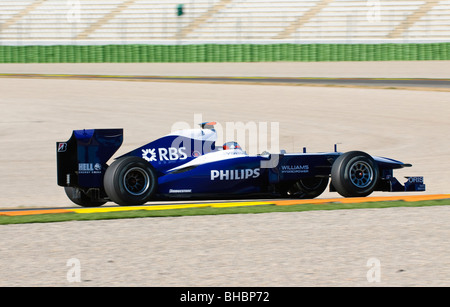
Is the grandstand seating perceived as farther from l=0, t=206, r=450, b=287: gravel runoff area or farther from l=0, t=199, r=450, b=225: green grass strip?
l=0, t=206, r=450, b=287: gravel runoff area

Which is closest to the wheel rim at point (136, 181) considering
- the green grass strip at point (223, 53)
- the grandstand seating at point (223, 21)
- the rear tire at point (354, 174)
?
the rear tire at point (354, 174)

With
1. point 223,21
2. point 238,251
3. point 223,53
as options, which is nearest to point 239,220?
point 238,251

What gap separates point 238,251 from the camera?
6328 millimetres

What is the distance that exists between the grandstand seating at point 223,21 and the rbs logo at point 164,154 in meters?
28.5

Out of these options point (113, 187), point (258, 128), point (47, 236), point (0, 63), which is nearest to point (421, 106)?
point (258, 128)

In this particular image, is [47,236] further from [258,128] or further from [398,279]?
[258,128]

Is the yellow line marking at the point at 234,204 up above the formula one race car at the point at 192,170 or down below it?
below

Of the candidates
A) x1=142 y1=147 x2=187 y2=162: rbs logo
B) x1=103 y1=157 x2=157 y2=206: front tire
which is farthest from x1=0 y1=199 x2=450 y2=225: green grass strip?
x1=142 y1=147 x2=187 y2=162: rbs logo

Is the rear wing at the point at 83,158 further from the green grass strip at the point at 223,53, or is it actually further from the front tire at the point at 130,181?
the green grass strip at the point at 223,53

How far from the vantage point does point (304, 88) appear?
971 inches

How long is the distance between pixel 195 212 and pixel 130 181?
78cm

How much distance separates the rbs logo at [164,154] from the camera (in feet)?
28.6

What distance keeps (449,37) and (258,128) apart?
64.2ft

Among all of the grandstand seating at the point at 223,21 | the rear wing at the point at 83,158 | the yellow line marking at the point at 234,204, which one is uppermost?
the grandstand seating at the point at 223,21
